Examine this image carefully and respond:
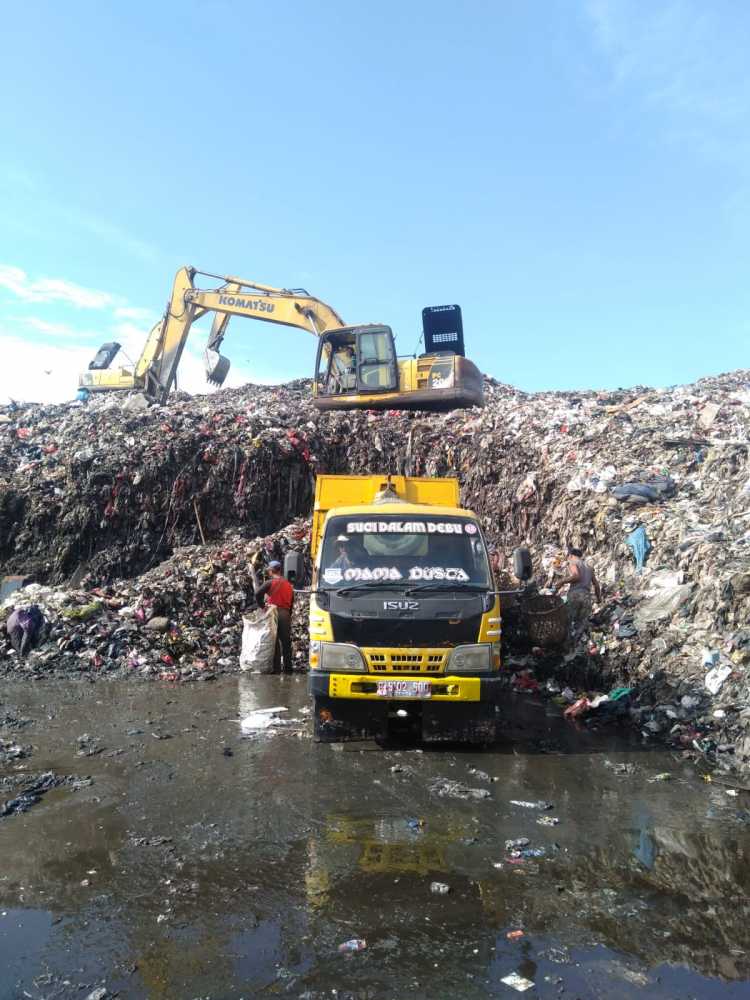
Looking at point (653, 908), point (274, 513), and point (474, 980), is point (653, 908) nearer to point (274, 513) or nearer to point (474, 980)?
point (474, 980)

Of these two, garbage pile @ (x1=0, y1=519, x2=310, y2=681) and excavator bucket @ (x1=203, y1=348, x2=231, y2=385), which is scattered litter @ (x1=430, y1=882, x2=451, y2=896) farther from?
excavator bucket @ (x1=203, y1=348, x2=231, y2=385)

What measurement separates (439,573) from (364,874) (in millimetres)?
2903

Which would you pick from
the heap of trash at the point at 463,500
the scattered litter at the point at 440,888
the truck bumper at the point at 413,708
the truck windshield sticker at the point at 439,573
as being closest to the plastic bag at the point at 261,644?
the heap of trash at the point at 463,500

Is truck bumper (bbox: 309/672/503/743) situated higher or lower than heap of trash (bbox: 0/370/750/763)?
lower

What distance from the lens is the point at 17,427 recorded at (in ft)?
53.7

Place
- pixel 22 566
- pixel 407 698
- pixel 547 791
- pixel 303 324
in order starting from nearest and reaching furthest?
pixel 547 791, pixel 407 698, pixel 22 566, pixel 303 324

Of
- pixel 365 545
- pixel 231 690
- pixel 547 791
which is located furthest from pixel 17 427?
pixel 547 791

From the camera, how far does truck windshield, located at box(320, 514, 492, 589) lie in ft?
21.0

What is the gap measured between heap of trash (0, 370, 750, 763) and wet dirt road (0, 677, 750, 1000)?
1.74 metres

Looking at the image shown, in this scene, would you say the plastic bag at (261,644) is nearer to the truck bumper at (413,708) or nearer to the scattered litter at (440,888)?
the truck bumper at (413,708)

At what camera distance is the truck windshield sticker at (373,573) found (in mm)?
6371

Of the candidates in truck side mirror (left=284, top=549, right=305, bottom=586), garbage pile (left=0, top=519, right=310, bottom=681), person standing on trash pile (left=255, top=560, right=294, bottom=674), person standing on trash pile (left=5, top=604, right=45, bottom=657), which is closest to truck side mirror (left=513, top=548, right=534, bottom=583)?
truck side mirror (left=284, top=549, right=305, bottom=586)

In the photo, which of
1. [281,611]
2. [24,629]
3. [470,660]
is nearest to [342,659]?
[470,660]

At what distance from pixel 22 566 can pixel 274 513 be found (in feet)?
15.6
